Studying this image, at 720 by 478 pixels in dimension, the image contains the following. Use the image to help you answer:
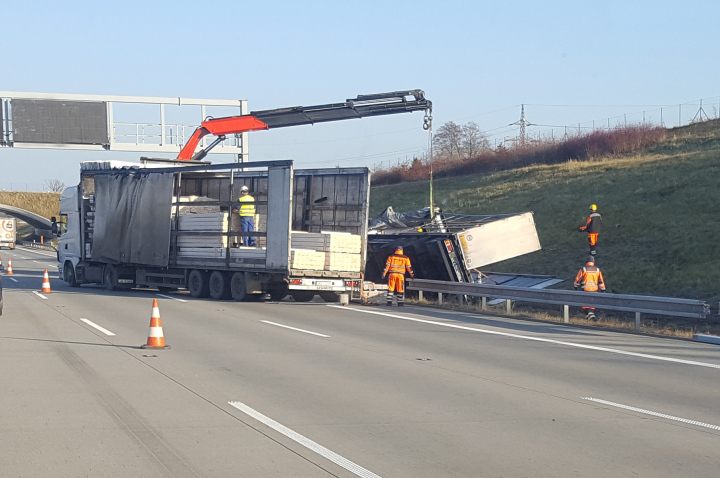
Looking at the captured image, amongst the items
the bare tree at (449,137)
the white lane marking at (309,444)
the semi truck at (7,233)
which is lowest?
the white lane marking at (309,444)

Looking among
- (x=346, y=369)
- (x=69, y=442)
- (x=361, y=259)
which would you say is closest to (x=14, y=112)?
(x=361, y=259)

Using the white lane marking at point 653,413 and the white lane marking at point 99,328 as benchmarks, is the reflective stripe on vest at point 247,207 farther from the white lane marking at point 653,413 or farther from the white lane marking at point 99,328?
the white lane marking at point 653,413

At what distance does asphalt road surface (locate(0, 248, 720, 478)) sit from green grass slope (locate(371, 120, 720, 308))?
356 inches

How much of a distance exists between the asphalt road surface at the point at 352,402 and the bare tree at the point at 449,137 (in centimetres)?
6535

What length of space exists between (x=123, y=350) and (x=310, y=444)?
6145 mm

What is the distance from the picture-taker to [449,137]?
3196 inches

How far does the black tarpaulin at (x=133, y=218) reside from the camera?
75.4 feet

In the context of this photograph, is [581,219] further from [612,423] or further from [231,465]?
[231,465]

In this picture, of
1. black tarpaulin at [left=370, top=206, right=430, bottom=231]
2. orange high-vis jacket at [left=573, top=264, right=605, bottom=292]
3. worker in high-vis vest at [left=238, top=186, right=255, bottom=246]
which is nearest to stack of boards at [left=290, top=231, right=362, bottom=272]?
worker in high-vis vest at [left=238, top=186, right=255, bottom=246]

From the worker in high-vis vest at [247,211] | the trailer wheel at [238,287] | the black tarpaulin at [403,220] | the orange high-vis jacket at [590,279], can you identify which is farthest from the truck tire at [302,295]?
the orange high-vis jacket at [590,279]

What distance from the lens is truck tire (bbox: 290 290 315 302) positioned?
2166 centimetres

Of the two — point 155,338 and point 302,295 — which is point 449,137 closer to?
point 302,295

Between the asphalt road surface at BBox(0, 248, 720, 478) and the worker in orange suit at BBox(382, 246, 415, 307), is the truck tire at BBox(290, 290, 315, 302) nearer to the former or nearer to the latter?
the worker in orange suit at BBox(382, 246, 415, 307)

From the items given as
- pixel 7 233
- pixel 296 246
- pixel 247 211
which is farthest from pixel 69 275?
pixel 7 233
